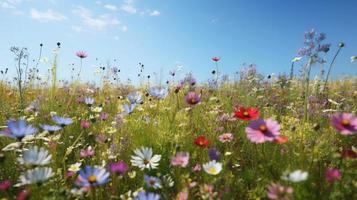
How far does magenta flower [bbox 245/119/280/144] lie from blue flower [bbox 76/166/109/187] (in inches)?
29.4

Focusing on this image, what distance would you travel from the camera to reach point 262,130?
1.92 metres

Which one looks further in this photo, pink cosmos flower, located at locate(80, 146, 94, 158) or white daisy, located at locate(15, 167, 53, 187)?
pink cosmos flower, located at locate(80, 146, 94, 158)

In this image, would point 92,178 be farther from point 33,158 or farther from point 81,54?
point 81,54

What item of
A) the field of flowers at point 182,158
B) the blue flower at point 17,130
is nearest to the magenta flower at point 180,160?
the field of flowers at point 182,158

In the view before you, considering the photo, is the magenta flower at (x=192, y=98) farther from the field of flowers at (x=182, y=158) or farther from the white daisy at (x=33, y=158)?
the white daisy at (x=33, y=158)

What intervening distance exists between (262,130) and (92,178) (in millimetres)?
887

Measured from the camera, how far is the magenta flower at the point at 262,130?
6.16 feet

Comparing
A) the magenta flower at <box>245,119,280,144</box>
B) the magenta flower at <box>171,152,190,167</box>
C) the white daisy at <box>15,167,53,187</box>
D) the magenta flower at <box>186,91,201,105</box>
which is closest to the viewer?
the white daisy at <box>15,167,53,187</box>

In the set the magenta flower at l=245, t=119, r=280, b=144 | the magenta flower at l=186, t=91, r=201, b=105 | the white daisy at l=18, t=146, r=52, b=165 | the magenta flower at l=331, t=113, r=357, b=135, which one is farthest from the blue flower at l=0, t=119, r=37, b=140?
the magenta flower at l=331, t=113, r=357, b=135

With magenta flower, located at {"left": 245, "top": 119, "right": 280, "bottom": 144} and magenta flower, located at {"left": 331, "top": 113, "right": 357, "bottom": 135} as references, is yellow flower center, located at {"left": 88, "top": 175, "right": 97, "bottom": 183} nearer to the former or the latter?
magenta flower, located at {"left": 245, "top": 119, "right": 280, "bottom": 144}

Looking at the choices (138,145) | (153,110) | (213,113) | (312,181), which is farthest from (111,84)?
(312,181)

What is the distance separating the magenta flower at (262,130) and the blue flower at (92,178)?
747 millimetres

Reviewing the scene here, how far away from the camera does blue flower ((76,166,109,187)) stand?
174 cm

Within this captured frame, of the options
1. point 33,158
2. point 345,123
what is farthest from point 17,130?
point 345,123
